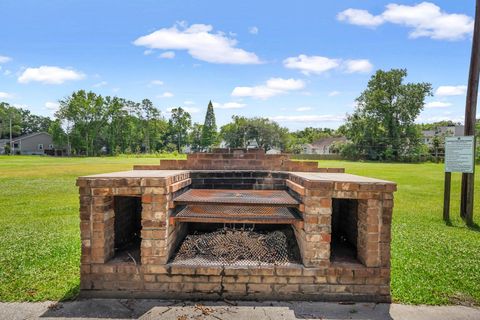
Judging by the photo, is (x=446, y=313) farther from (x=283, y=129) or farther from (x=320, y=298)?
(x=283, y=129)

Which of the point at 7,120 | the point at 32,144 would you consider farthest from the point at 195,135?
the point at 7,120

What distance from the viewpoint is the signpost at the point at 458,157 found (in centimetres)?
795

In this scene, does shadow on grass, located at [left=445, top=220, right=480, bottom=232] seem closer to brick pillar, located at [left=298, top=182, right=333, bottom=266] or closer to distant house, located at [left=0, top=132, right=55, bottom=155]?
brick pillar, located at [left=298, top=182, right=333, bottom=266]

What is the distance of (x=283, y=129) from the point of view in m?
79.0

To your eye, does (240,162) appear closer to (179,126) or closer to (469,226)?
(469,226)

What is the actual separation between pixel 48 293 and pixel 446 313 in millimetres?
4138

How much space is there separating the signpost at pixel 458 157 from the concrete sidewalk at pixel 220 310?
5.70m

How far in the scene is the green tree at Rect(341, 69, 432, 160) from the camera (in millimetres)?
47875

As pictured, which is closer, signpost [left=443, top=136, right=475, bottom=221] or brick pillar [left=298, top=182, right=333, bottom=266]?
brick pillar [left=298, top=182, right=333, bottom=266]

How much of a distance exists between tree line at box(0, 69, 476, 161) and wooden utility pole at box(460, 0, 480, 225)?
18.9 metres

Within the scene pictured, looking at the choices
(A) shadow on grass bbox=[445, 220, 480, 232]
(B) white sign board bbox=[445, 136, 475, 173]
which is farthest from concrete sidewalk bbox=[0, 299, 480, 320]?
(B) white sign board bbox=[445, 136, 475, 173]

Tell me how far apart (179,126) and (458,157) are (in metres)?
77.5

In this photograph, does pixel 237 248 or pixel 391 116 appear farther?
pixel 391 116

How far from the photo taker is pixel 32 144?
66625mm
